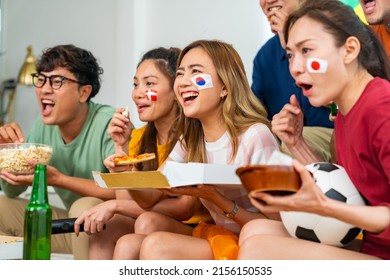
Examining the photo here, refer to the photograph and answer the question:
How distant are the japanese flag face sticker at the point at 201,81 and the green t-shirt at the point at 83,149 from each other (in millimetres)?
515

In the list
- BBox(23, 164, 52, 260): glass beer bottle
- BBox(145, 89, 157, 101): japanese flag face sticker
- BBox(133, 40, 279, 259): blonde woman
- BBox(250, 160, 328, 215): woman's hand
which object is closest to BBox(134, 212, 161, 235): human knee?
BBox(133, 40, 279, 259): blonde woman

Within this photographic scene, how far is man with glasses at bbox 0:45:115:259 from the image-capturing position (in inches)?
81.2

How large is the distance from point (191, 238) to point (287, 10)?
0.64 meters

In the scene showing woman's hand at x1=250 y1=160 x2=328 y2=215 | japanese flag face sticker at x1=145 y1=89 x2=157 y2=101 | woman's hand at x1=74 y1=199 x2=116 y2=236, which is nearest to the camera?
woman's hand at x1=250 y1=160 x2=328 y2=215

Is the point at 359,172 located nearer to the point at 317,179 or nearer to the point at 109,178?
the point at 317,179

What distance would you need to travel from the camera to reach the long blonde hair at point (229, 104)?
5.20 ft

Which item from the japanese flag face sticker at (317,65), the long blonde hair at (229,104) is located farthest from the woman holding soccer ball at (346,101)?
the long blonde hair at (229,104)

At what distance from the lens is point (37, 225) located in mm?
1437

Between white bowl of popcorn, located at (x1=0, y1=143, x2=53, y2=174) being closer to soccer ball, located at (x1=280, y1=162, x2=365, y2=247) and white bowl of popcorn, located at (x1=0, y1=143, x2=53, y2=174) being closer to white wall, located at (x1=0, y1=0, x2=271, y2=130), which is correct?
white wall, located at (x1=0, y1=0, x2=271, y2=130)

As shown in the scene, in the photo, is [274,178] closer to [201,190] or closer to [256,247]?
[256,247]

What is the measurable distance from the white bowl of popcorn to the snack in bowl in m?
0.95

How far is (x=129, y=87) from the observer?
2396mm

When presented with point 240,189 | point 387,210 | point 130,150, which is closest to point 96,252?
point 130,150

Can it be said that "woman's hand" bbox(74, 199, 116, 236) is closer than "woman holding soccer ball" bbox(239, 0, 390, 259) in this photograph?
No
